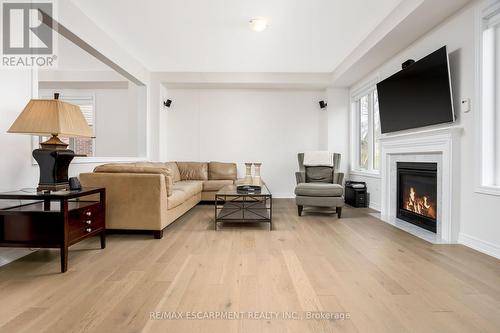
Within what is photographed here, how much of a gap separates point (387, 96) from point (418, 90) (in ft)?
2.29

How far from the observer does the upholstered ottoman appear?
423cm

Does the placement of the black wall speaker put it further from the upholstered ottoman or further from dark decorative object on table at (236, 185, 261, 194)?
dark decorative object on table at (236, 185, 261, 194)

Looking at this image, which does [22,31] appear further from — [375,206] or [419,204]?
[375,206]

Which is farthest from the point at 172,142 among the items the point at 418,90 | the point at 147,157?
the point at 418,90

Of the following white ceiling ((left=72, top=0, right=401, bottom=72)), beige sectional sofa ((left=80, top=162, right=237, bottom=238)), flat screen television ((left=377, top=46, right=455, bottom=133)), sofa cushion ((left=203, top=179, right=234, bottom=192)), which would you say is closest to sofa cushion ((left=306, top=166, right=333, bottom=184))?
flat screen television ((left=377, top=46, right=455, bottom=133))

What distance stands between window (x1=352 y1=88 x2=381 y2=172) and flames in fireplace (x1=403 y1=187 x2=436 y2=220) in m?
1.23

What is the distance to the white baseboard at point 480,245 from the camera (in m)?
2.51

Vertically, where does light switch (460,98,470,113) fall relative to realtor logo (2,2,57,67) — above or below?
below

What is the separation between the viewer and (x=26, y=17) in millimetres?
2600

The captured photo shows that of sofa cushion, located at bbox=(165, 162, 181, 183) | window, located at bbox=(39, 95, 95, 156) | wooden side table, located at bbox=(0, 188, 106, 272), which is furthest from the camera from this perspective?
window, located at bbox=(39, 95, 95, 156)

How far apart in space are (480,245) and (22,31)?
4663mm

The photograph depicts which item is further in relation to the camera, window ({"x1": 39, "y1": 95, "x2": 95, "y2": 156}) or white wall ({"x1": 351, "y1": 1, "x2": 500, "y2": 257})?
window ({"x1": 39, "y1": 95, "x2": 95, "y2": 156})

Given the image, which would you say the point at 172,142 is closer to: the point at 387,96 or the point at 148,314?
the point at 387,96

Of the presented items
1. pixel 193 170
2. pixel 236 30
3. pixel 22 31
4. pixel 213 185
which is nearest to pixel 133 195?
pixel 22 31
